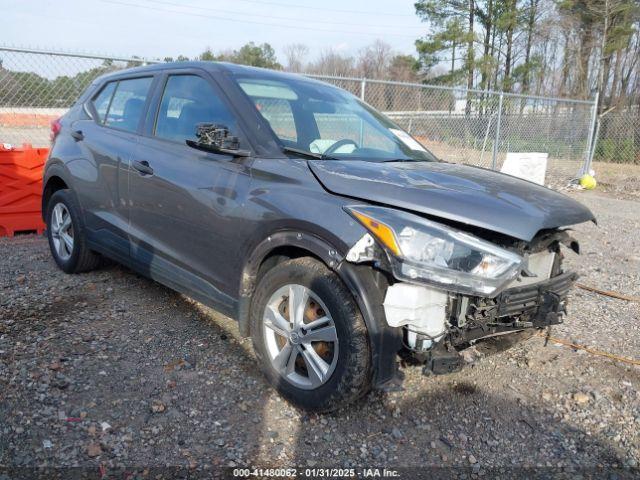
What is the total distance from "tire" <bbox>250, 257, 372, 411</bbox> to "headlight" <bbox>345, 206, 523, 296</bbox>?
0.34 m

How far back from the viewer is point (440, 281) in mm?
2238

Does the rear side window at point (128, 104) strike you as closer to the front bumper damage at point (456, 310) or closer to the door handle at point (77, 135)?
the door handle at point (77, 135)

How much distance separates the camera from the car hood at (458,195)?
2.33 metres

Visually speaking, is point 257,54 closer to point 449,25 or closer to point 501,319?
point 449,25

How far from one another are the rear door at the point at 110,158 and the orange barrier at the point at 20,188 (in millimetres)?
1896

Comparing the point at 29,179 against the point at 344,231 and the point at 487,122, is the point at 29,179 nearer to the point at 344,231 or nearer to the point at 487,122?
the point at 344,231

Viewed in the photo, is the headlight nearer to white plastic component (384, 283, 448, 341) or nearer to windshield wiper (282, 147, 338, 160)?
white plastic component (384, 283, 448, 341)

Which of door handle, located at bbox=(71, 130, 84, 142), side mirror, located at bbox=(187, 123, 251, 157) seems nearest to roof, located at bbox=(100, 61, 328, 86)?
side mirror, located at bbox=(187, 123, 251, 157)

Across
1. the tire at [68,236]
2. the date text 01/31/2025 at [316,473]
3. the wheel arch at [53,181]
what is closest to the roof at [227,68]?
the wheel arch at [53,181]

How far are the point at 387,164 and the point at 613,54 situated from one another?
31072 millimetres

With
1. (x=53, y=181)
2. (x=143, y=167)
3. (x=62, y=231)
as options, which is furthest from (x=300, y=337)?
(x=53, y=181)

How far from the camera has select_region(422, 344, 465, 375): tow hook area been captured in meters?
2.41

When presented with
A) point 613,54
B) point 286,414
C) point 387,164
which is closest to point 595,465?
point 286,414

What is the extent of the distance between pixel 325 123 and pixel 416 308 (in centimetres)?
166
